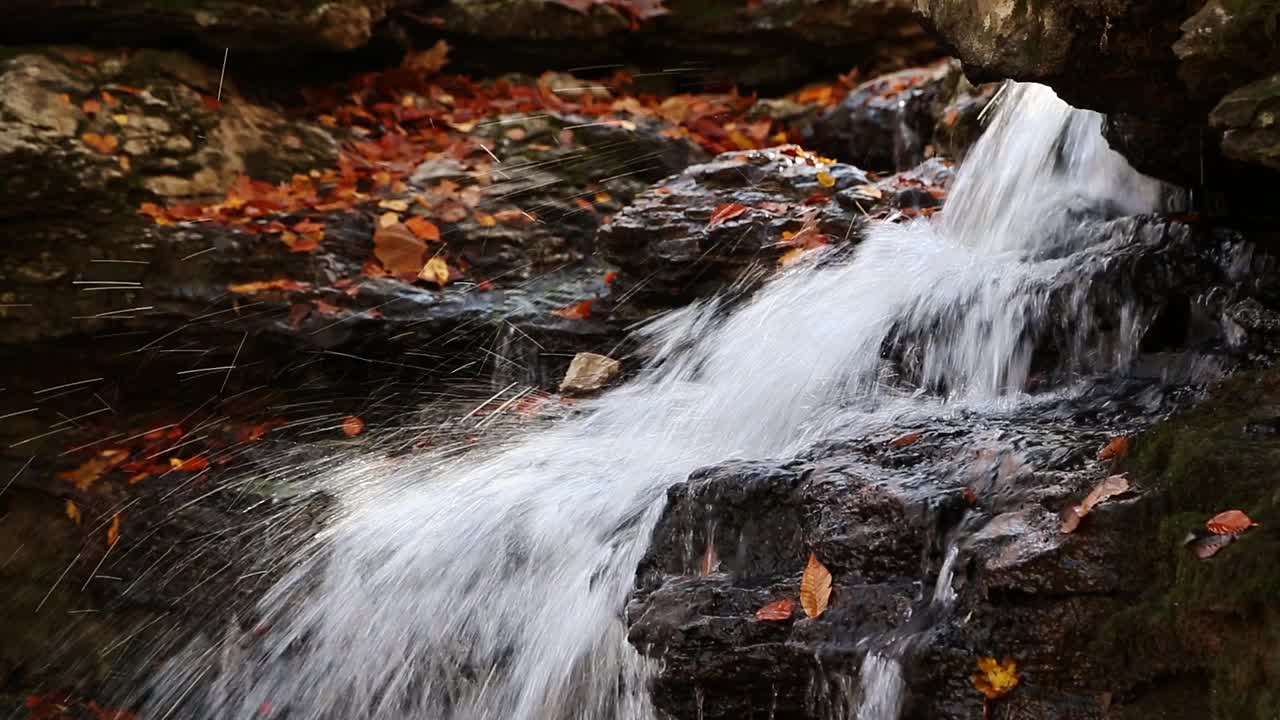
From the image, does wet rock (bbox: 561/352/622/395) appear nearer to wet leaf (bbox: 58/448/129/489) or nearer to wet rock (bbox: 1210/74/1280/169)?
wet leaf (bbox: 58/448/129/489)

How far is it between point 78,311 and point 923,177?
13.9ft

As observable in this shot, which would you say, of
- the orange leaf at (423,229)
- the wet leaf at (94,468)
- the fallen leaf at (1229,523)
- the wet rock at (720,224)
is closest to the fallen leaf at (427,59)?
the orange leaf at (423,229)

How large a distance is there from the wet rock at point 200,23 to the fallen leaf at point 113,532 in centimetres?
298

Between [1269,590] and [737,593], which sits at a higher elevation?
[1269,590]

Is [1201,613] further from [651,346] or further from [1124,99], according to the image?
[651,346]

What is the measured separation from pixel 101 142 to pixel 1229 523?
5.54 m

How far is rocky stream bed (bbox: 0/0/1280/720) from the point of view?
2623 mm

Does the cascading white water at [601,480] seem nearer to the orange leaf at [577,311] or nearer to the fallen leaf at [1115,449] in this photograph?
the orange leaf at [577,311]

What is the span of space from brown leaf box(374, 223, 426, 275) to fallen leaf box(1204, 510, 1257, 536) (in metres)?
4.27

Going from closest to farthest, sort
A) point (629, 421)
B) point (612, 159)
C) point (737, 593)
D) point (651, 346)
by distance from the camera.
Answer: point (737, 593) < point (629, 421) < point (651, 346) < point (612, 159)

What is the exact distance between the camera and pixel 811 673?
281cm

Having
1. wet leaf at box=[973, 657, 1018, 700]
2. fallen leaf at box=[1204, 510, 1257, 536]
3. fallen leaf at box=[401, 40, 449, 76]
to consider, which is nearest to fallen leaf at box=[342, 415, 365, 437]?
fallen leaf at box=[401, 40, 449, 76]

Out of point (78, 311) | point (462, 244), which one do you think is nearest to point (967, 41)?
point (462, 244)

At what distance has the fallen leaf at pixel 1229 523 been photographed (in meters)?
2.38
